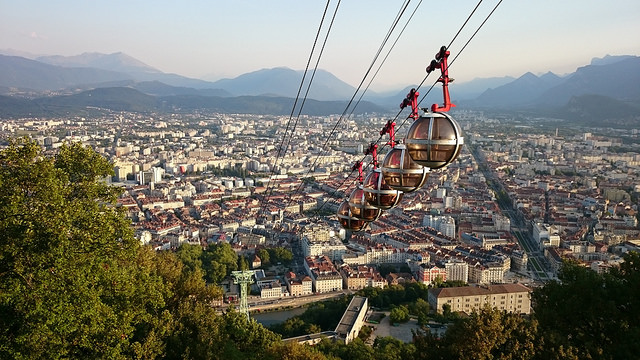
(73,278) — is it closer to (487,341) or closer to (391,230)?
(487,341)

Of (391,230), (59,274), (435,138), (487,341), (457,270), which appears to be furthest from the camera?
(391,230)

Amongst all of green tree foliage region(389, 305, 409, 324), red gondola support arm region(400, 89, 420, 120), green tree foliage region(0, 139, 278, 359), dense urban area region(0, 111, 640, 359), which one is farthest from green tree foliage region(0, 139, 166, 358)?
green tree foliage region(389, 305, 409, 324)

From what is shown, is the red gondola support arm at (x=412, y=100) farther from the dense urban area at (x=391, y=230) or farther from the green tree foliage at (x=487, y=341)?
the green tree foliage at (x=487, y=341)

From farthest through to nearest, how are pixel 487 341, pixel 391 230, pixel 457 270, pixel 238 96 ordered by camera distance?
pixel 238 96 < pixel 391 230 < pixel 457 270 < pixel 487 341

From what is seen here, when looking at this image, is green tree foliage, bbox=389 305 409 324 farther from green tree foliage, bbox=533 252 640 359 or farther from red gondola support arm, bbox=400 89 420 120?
red gondola support arm, bbox=400 89 420 120

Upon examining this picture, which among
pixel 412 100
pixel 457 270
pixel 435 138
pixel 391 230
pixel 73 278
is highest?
pixel 412 100

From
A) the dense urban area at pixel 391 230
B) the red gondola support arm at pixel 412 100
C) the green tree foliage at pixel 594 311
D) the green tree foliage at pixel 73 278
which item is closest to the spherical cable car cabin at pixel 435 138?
the red gondola support arm at pixel 412 100

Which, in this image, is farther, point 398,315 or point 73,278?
point 398,315

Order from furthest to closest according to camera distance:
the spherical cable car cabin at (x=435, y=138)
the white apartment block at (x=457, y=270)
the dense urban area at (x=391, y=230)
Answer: the white apartment block at (x=457, y=270) < the dense urban area at (x=391, y=230) < the spherical cable car cabin at (x=435, y=138)

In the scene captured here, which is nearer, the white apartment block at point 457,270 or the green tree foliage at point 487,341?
the green tree foliage at point 487,341

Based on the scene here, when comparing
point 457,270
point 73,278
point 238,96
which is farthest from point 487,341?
point 238,96

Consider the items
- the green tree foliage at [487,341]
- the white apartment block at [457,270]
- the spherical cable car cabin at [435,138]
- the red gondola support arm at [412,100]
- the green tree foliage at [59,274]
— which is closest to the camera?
the spherical cable car cabin at [435,138]
